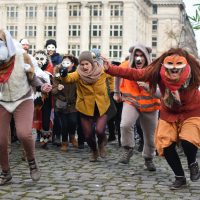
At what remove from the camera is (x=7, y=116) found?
20.6 feet

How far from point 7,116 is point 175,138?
6.57 feet

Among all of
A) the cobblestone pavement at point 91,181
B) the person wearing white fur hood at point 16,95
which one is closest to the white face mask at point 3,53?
the person wearing white fur hood at point 16,95

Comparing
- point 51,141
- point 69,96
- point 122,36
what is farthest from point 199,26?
point 122,36

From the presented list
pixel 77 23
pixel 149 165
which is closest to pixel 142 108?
pixel 149 165

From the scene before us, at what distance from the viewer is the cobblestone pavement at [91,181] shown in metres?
5.78

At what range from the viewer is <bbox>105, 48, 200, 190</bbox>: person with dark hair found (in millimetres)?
6184

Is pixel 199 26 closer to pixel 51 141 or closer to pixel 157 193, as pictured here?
pixel 157 193

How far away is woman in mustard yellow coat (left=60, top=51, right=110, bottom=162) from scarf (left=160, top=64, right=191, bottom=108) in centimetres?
233

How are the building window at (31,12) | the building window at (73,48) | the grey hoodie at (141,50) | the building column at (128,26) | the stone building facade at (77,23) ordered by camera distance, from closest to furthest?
1. the grey hoodie at (141,50)
2. the building column at (128,26)
3. the stone building facade at (77,23)
4. the building window at (73,48)
5. the building window at (31,12)

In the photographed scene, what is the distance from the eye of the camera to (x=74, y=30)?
84.6m

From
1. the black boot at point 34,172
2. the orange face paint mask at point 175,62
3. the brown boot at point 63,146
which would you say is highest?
the orange face paint mask at point 175,62

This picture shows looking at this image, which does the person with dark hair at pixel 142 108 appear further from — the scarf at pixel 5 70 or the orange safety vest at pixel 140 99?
the scarf at pixel 5 70

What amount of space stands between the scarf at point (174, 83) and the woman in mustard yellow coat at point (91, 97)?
7.66 ft

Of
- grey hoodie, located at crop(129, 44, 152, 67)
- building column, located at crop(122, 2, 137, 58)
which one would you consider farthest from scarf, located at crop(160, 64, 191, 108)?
building column, located at crop(122, 2, 137, 58)
